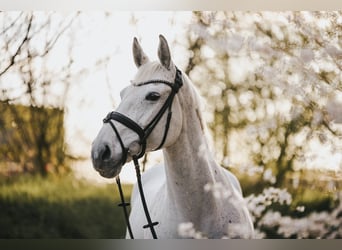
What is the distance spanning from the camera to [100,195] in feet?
10.4

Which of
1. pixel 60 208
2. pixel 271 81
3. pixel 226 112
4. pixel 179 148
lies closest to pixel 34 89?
pixel 60 208

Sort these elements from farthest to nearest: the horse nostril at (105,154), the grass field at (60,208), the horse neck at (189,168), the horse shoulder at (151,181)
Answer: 1. the grass field at (60,208)
2. the horse shoulder at (151,181)
3. the horse neck at (189,168)
4. the horse nostril at (105,154)

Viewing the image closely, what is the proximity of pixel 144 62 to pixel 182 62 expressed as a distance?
2.53 ft

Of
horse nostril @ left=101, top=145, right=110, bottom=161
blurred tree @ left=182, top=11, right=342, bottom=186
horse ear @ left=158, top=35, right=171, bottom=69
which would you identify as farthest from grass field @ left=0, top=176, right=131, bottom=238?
horse ear @ left=158, top=35, right=171, bottom=69

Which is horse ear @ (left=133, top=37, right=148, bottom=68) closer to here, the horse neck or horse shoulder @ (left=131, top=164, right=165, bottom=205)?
the horse neck

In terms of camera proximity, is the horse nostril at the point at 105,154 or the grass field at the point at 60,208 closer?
the horse nostril at the point at 105,154

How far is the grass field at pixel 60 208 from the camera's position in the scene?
3.17 m

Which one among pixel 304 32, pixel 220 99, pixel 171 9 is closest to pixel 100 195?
pixel 220 99

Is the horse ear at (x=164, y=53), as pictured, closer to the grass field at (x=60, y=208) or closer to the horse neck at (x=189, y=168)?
the horse neck at (x=189, y=168)

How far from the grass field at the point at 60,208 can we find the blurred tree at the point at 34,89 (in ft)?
0.39

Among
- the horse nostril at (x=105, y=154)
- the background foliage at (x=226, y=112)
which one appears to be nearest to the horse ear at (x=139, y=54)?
the horse nostril at (x=105, y=154)

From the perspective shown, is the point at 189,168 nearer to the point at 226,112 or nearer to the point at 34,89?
the point at 226,112

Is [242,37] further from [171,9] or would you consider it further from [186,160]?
[186,160]

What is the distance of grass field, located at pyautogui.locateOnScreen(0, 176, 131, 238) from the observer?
3168 mm
